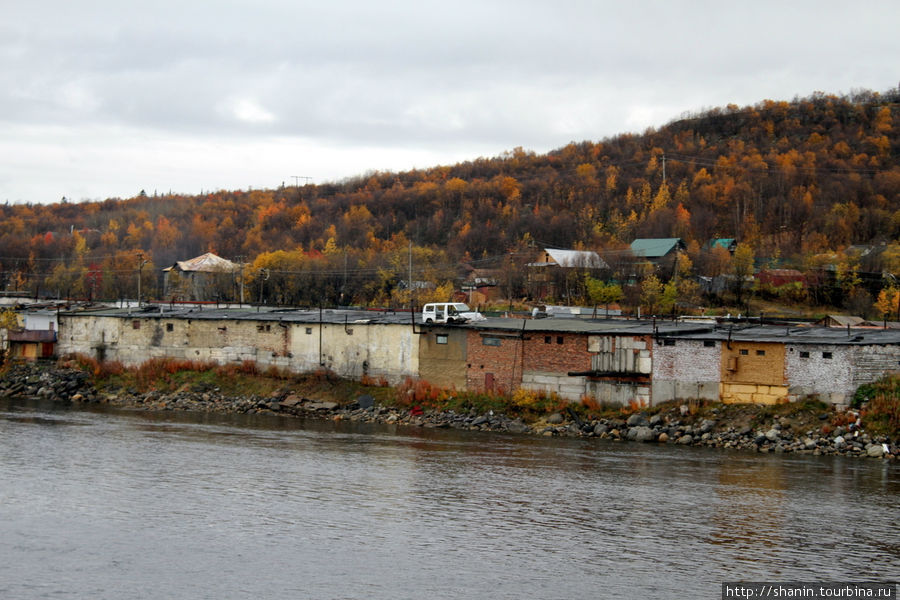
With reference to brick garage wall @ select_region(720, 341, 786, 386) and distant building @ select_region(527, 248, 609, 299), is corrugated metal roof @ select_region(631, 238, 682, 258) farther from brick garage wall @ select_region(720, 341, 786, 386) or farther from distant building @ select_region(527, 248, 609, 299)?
brick garage wall @ select_region(720, 341, 786, 386)

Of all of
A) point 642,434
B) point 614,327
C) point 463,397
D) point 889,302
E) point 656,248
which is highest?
point 656,248

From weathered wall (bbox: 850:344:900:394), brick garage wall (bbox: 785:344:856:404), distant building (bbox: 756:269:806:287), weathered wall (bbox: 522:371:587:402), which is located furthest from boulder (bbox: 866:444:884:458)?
distant building (bbox: 756:269:806:287)

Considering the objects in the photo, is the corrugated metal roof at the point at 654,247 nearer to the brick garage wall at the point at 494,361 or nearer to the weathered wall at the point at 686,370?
the brick garage wall at the point at 494,361

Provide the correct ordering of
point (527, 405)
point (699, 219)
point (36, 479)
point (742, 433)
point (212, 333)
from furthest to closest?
point (699, 219)
point (212, 333)
point (527, 405)
point (742, 433)
point (36, 479)

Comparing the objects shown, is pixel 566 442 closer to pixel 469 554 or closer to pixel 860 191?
pixel 469 554

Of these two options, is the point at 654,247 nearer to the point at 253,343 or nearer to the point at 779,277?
the point at 779,277

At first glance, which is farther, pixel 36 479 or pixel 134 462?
pixel 134 462

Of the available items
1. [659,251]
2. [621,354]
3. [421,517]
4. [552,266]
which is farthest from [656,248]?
[421,517]

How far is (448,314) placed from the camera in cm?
3459

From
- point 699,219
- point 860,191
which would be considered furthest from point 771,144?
point 699,219

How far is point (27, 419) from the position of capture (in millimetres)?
32062

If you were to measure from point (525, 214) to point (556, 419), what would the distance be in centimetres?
6937

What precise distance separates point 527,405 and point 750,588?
53.1 ft

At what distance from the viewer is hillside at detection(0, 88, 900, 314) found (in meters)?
71.6
